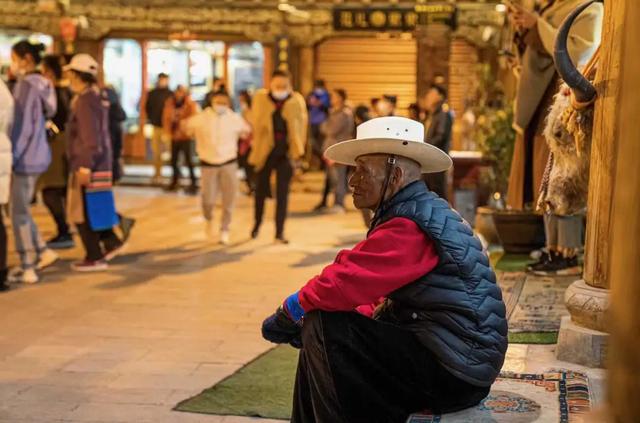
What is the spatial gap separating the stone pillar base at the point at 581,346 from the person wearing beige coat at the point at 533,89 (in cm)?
225

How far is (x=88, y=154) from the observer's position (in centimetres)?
862

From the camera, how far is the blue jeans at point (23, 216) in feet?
26.9

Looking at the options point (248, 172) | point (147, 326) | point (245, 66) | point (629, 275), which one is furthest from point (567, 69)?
point (245, 66)

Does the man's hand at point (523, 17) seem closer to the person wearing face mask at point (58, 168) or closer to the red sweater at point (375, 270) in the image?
the red sweater at point (375, 270)

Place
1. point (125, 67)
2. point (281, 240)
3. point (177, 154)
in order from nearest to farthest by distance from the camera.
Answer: point (281, 240) < point (177, 154) < point (125, 67)

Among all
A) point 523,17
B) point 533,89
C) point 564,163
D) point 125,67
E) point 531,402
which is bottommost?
point 531,402

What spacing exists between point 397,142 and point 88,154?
536 cm

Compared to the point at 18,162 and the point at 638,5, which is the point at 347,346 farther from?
the point at 18,162

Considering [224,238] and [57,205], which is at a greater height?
[57,205]

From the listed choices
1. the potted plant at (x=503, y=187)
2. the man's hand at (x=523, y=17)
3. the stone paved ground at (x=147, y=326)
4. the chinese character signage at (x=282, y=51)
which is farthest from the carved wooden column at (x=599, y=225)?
the chinese character signage at (x=282, y=51)

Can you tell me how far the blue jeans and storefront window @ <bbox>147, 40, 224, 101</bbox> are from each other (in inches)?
517

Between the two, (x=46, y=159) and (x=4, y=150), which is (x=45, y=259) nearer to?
(x=46, y=159)

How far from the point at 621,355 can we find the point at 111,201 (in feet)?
25.7

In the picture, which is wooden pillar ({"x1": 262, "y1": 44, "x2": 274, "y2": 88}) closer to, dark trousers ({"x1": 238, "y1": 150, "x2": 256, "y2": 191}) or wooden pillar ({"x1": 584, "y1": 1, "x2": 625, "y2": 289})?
dark trousers ({"x1": 238, "y1": 150, "x2": 256, "y2": 191})
